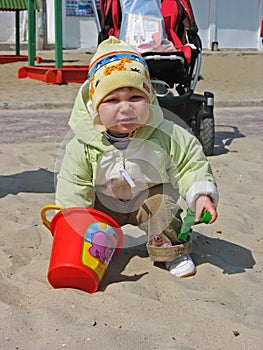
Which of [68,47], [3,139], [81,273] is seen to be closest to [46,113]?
[3,139]

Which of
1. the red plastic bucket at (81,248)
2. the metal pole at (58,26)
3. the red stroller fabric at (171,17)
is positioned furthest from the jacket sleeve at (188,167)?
the metal pole at (58,26)

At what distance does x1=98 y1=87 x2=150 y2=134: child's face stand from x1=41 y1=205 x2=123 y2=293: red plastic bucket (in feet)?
1.15

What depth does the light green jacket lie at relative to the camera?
266cm

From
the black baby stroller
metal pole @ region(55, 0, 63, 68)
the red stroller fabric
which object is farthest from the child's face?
metal pole @ region(55, 0, 63, 68)

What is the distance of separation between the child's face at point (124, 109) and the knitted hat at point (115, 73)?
0.03 meters

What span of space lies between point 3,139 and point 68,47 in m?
11.5

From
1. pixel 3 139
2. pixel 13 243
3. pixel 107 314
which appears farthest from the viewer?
pixel 3 139

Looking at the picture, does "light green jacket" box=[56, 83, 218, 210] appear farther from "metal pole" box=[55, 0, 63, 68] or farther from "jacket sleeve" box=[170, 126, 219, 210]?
"metal pole" box=[55, 0, 63, 68]

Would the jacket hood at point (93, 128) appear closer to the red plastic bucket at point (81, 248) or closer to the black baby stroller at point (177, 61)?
the red plastic bucket at point (81, 248)

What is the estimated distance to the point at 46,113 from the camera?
24.3 feet

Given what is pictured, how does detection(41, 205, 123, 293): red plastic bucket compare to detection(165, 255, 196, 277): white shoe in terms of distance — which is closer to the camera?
detection(41, 205, 123, 293): red plastic bucket

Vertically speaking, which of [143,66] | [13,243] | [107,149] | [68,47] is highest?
[143,66]

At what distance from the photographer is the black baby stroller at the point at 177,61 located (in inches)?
195

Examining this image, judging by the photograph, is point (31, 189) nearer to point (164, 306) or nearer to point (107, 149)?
point (107, 149)
